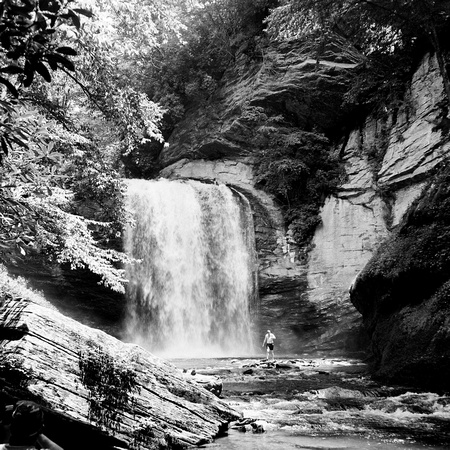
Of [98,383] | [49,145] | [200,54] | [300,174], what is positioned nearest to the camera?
[49,145]

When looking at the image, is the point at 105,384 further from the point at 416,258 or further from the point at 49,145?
the point at 416,258

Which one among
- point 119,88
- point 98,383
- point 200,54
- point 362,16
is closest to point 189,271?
point 362,16

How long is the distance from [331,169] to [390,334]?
12497 mm

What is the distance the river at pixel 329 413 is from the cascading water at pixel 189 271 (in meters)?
7.25

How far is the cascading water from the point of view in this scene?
19.1 meters

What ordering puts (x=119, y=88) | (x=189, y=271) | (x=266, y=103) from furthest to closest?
(x=266, y=103), (x=189, y=271), (x=119, y=88)

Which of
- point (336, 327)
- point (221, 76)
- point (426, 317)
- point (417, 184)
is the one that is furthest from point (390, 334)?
point (221, 76)

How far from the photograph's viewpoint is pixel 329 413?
7.36 meters

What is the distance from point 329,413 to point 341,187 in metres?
15.1

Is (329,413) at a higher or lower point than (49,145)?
lower

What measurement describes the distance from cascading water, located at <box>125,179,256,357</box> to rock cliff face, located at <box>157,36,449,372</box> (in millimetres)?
1119

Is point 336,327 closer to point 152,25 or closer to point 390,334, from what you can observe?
point 390,334

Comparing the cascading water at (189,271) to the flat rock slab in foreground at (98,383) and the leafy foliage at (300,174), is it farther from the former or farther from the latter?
the flat rock slab in foreground at (98,383)

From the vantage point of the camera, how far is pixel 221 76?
87.2ft
